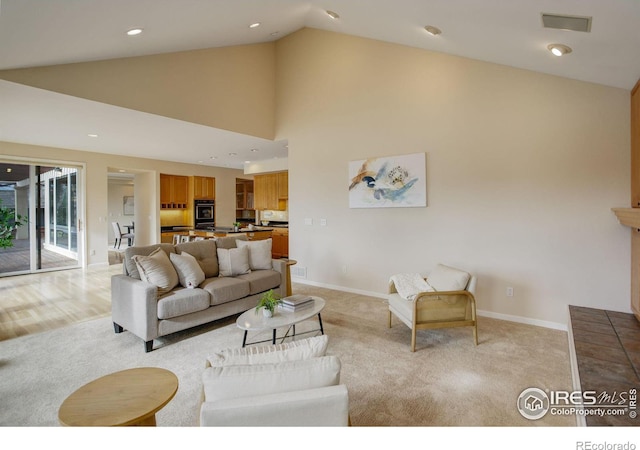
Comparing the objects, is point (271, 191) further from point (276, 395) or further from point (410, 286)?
point (276, 395)

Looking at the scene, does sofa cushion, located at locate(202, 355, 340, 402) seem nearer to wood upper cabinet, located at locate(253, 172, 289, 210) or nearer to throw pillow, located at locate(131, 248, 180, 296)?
throw pillow, located at locate(131, 248, 180, 296)

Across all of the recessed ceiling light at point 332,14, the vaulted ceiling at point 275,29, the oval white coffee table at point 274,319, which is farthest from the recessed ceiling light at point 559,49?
the oval white coffee table at point 274,319

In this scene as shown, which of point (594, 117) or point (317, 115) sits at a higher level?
point (317, 115)

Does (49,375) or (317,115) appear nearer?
(49,375)

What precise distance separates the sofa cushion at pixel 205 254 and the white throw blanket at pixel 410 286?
7.51ft

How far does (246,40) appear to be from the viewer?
17.0ft

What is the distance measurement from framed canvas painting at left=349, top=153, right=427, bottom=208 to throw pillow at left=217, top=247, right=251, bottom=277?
193 centimetres

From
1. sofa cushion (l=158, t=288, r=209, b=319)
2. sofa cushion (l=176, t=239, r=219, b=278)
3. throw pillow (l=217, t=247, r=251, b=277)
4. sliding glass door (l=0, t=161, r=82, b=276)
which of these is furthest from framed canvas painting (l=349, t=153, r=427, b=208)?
sliding glass door (l=0, t=161, r=82, b=276)

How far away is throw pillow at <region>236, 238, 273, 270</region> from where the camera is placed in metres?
4.42

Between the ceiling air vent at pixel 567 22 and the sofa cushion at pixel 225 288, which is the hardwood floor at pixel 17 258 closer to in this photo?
the sofa cushion at pixel 225 288

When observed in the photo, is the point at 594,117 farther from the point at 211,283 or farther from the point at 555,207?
the point at 211,283

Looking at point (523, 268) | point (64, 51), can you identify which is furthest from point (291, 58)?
point (523, 268)

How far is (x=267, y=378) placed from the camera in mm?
1251

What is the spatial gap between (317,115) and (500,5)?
11.0 ft
